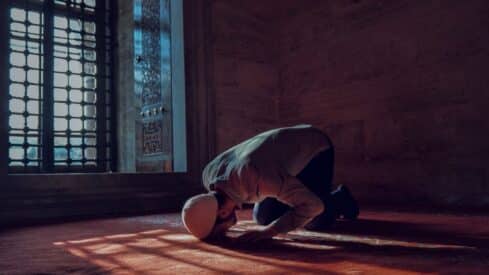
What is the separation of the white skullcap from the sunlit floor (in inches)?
3.1

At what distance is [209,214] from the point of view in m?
2.06

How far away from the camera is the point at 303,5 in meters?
5.01

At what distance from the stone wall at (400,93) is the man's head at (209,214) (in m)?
2.40

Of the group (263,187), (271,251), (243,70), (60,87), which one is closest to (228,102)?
(243,70)

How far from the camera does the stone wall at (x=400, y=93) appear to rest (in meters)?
3.61

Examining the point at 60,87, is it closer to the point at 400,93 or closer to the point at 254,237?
the point at 400,93

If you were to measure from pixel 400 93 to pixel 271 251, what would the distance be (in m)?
2.71

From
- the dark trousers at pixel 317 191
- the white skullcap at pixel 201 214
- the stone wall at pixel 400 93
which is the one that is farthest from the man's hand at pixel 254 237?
the stone wall at pixel 400 93

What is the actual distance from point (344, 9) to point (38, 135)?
3.93m

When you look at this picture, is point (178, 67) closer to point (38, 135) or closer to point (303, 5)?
point (303, 5)

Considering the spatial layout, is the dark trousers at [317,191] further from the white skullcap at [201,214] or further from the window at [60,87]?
the window at [60,87]

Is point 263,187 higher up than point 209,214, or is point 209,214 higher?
point 263,187

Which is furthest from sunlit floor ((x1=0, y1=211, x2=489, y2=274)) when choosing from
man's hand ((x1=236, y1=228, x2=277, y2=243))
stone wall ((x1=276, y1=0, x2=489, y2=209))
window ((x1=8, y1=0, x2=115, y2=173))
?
window ((x1=8, y1=0, x2=115, y2=173))

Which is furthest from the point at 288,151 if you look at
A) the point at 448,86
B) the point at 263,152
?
the point at 448,86
